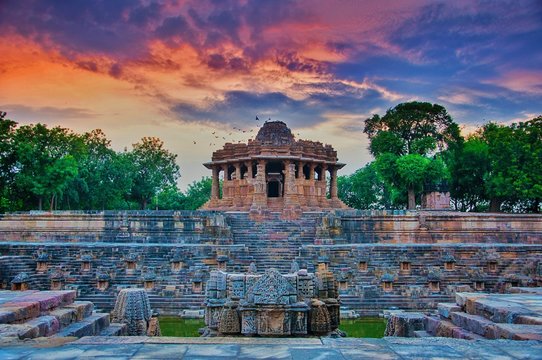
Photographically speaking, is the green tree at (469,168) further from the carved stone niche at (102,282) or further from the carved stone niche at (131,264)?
the carved stone niche at (102,282)

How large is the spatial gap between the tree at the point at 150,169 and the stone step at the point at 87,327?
4189cm

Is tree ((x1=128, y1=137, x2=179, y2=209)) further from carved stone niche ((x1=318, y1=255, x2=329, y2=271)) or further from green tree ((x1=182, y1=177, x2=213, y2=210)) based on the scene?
carved stone niche ((x1=318, y1=255, x2=329, y2=271))

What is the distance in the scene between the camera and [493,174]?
3788 cm

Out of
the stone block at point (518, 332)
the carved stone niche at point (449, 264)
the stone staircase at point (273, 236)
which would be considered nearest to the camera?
the stone block at point (518, 332)

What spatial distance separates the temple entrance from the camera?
35594 millimetres

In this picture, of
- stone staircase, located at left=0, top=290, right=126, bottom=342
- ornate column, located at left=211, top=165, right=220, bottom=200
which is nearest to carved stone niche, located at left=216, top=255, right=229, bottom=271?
stone staircase, located at left=0, top=290, right=126, bottom=342

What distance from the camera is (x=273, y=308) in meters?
8.93

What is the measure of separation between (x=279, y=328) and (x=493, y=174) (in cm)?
3345

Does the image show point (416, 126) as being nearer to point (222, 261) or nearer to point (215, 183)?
point (215, 183)

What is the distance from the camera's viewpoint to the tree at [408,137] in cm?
3856

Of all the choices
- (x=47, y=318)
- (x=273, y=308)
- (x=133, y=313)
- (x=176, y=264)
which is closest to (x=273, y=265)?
(x=176, y=264)

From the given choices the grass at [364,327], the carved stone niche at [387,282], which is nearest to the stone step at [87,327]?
the grass at [364,327]

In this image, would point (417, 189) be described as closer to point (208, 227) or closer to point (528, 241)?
point (528, 241)

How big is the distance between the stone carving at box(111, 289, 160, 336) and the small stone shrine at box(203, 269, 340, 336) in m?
1.44
